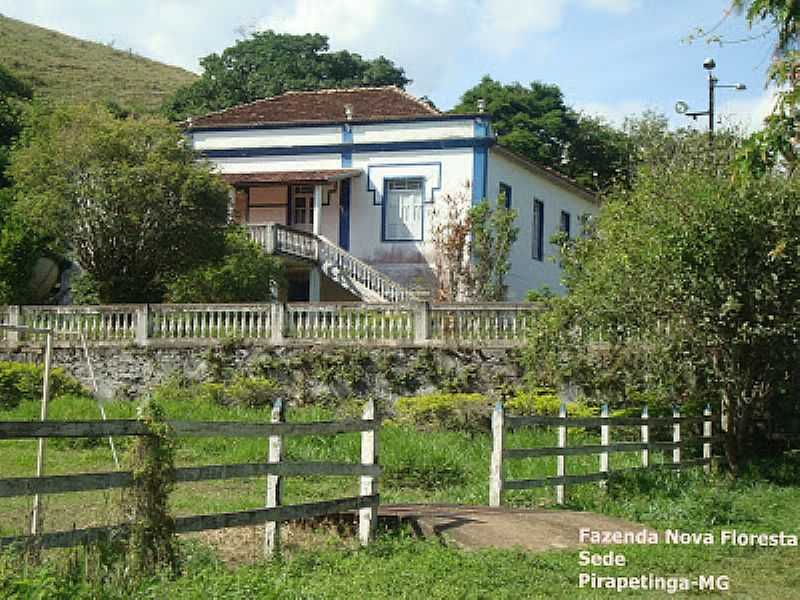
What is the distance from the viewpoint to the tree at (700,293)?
15.8m

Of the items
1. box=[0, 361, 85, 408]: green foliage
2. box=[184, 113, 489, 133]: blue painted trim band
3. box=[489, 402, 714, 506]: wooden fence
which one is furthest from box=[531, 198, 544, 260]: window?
box=[489, 402, 714, 506]: wooden fence

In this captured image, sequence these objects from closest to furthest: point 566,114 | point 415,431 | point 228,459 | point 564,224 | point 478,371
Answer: point 228,459
point 415,431
point 478,371
point 564,224
point 566,114

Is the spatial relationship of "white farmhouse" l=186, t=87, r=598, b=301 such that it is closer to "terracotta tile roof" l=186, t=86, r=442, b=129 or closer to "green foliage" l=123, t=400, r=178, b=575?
"terracotta tile roof" l=186, t=86, r=442, b=129

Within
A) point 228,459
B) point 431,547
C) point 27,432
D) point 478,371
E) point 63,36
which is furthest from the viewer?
point 63,36

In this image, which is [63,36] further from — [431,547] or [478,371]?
[431,547]

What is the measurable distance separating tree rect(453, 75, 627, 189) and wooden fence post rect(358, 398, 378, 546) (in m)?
39.5

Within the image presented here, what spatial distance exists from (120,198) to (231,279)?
361cm

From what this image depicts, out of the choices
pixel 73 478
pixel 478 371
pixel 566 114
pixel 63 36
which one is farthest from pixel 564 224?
pixel 63 36

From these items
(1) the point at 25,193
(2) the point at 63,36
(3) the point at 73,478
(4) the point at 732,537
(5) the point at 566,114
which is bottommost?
(4) the point at 732,537

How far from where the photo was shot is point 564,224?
4012 centimetres

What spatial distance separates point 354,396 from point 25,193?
9.46 m

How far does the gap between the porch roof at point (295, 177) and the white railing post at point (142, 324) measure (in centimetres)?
1032

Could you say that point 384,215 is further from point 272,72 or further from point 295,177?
point 272,72

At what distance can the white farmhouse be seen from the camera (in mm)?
33094
